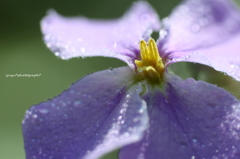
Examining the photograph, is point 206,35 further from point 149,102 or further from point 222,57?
point 149,102

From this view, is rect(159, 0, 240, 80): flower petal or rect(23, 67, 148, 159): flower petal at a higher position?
rect(159, 0, 240, 80): flower petal

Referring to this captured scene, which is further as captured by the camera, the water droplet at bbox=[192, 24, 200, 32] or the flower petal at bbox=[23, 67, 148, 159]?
the water droplet at bbox=[192, 24, 200, 32]

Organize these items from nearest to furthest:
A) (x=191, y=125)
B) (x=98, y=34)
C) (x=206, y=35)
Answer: (x=191, y=125), (x=206, y=35), (x=98, y=34)

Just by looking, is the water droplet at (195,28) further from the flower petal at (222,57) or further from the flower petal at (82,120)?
the flower petal at (82,120)

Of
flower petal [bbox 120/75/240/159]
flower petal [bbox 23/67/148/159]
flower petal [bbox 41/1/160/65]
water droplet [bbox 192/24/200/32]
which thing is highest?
flower petal [bbox 41/1/160/65]

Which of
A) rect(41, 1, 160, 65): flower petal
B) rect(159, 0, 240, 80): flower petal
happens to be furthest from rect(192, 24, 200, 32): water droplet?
rect(41, 1, 160, 65): flower petal

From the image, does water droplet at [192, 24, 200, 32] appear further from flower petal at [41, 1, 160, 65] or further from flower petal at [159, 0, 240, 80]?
flower petal at [41, 1, 160, 65]

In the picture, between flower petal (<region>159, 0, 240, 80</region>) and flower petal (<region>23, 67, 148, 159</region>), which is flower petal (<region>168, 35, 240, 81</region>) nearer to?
flower petal (<region>159, 0, 240, 80</region>)

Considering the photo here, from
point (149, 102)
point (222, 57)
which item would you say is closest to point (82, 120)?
point (149, 102)
